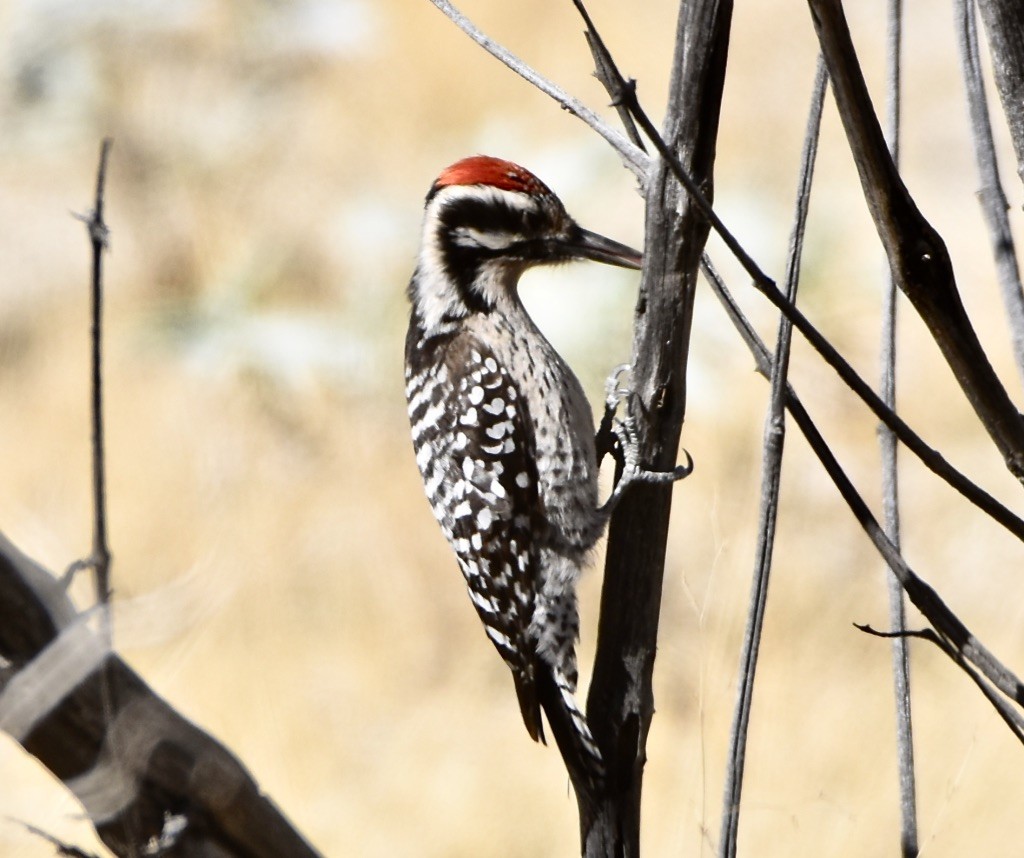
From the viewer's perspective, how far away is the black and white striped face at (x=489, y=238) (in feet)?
7.23

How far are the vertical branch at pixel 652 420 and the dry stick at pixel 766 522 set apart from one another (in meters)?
0.09

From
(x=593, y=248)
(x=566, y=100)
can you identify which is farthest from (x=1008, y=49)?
(x=593, y=248)

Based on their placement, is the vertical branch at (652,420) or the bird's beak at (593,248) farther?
the bird's beak at (593,248)

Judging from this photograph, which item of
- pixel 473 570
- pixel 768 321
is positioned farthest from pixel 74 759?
pixel 768 321

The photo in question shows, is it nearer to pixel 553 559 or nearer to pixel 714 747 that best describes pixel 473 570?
pixel 553 559

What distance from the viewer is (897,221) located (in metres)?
0.87

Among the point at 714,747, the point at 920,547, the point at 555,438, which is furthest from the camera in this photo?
the point at 920,547

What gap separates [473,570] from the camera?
2246mm

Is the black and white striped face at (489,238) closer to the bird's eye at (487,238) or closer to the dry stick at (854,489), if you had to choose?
the bird's eye at (487,238)

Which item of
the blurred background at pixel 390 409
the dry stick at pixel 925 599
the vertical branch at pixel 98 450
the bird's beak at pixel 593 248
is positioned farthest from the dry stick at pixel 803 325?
the blurred background at pixel 390 409

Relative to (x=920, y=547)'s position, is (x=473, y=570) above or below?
below

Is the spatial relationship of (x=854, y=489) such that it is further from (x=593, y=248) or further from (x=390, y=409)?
(x=390, y=409)

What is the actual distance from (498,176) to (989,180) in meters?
1.14

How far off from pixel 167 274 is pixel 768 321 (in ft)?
5.05
